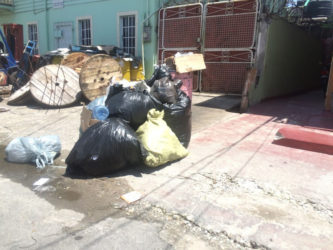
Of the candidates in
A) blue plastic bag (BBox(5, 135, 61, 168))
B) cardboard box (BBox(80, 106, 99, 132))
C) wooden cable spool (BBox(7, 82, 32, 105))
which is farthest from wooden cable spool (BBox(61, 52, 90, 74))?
blue plastic bag (BBox(5, 135, 61, 168))

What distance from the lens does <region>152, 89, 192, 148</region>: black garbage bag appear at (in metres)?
3.81

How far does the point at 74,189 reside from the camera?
2816mm

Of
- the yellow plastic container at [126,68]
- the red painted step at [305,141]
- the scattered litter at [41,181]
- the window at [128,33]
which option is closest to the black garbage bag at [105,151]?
the scattered litter at [41,181]

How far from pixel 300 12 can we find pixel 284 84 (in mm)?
4383

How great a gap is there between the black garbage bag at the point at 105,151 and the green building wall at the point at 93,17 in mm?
6864

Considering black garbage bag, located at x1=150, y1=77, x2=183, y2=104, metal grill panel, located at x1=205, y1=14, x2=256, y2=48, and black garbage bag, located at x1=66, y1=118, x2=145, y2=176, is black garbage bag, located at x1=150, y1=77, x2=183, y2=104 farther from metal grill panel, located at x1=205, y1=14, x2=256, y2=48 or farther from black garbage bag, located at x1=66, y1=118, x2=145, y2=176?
metal grill panel, located at x1=205, y1=14, x2=256, y2=48

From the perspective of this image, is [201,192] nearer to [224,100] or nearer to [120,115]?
[120,115]

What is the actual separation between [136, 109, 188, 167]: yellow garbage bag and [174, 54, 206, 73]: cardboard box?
1876 millimetres

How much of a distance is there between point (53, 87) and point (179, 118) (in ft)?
13.3

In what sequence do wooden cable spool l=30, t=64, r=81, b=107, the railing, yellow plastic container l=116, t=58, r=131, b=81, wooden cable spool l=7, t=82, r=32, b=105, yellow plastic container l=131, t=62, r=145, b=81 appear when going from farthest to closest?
the railing < yellow plastic container l=131, t=62, r=145, b=81 < yellow plastic container l=116, t=58, r=131, b=81 < wooden cable spool l=7, t=82, r=32, b=105 < wooden cable spool l=30, t=64, r=81, b=107

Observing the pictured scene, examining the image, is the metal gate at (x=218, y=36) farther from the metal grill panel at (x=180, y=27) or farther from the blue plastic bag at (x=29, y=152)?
the blue plastic bag at (x=29, y=152)

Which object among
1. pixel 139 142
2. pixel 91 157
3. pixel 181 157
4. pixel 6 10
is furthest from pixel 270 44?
pixel 6 10

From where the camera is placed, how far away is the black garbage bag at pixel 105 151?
2936 mm

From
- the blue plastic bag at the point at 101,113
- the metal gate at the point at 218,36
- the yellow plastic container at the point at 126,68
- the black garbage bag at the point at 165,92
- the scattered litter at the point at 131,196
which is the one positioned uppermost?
the metal gate at the point at 218,36
